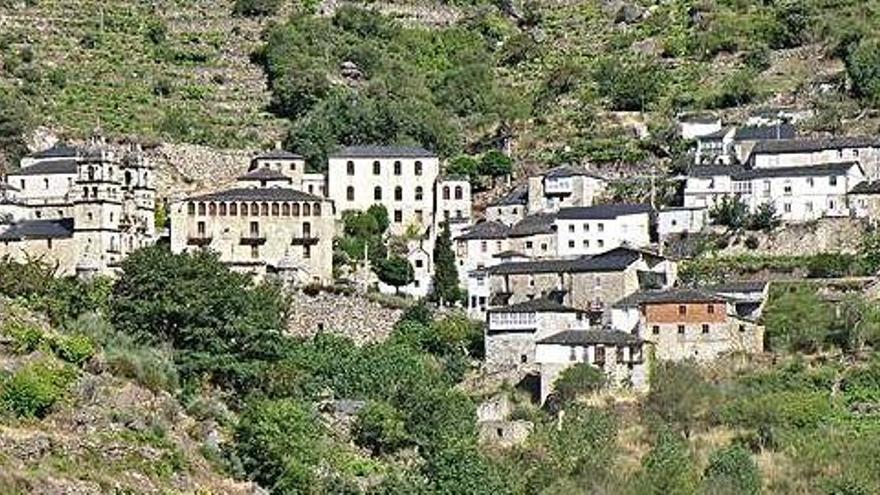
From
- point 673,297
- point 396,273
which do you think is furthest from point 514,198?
point 673,297

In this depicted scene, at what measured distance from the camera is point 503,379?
224 feet

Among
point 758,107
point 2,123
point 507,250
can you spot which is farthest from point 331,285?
point 758,107

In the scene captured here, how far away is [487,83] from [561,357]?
37.5m

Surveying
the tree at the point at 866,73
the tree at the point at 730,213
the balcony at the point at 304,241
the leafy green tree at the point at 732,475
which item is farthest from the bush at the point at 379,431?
the tree at the point at 866,73

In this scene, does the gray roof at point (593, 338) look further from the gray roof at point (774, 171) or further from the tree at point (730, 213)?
the gray roof at point (774, 171)

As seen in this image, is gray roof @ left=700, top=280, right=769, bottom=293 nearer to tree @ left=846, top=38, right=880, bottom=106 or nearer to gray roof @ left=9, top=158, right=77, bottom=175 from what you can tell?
tree @ left=846, top=38, right=880, bottom=106

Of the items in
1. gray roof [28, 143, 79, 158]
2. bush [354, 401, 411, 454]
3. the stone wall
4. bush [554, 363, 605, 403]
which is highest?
gray roof [28, 143, 79, 158]

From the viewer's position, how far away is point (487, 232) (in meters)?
78.2

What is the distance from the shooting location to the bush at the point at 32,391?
166 ft

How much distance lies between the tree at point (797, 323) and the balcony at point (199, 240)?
1878cm

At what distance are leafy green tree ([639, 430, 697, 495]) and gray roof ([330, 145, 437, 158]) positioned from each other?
24.7 m

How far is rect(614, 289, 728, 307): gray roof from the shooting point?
6762cm

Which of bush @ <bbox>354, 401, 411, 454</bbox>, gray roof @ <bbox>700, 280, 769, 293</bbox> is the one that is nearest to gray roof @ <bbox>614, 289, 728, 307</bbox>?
gray roof @ <bbox>700, 280, 769, 293</bbox>

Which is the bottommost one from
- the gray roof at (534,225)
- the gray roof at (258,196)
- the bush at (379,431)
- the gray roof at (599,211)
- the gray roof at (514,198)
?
the bush at (379,431)
